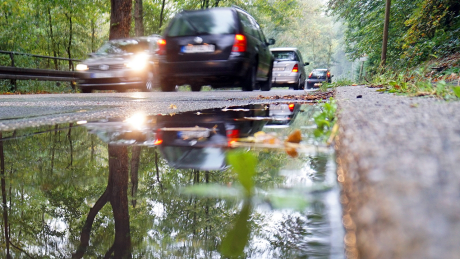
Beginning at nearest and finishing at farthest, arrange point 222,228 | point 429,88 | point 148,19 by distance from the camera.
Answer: point 222,228 < point 429,88 < point 148,19

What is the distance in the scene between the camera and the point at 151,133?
213 centimetres

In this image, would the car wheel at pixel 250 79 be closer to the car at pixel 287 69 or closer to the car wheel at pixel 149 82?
the car wheel at pixel 149 82

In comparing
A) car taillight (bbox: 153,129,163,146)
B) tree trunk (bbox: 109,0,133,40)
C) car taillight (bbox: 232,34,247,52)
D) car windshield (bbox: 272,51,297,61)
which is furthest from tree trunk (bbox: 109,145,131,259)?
car windshield (bbox: 272,51,297,61)

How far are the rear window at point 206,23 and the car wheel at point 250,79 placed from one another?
3.56 ft

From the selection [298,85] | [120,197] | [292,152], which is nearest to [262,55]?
[298,85]

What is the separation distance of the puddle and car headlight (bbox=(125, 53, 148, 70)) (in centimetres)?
839

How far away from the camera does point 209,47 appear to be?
26.8ft

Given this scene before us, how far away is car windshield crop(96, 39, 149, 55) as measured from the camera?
33.7ft

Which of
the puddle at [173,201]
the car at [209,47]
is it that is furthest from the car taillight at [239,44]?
the puddle at [173,201]

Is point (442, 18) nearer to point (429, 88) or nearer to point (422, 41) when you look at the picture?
point (422, 41)

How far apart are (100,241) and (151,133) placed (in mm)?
1380

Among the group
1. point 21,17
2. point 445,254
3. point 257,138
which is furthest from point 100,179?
point 21,17

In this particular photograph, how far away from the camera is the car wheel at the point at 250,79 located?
8827 mm

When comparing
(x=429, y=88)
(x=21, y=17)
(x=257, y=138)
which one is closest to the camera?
(x=257, y=138)
